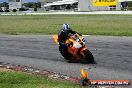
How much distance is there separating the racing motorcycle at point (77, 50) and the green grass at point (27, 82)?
3.28 metres

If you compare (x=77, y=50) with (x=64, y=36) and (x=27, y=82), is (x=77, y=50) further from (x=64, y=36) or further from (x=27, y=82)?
(x=27, y=82)

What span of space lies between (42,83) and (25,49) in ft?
30.3

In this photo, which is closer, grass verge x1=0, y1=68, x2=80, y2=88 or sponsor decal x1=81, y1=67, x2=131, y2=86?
grass verge x1=0, y1=68, x2=80, y2=88

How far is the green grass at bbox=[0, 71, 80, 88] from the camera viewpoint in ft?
31.1

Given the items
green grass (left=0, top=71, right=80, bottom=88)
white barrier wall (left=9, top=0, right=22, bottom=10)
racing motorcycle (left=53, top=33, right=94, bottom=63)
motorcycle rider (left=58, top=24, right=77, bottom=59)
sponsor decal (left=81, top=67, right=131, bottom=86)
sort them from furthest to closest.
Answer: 1. white barrier wall (left=9, top=0, right=22, bottom=10)
2. motorcycle rider (left=58, top=24, right=77, bottom=59)
3. racing motorcycle (left=53, top=33, right=94, bottom=63)
4. sponsor decal (left=81, top=67, right=131, bottom=86)
5. green grass (left=0, top=71, right=80, bottom=88)

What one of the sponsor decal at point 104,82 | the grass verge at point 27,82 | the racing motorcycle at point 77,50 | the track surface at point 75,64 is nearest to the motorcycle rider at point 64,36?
the racing motorcycle at point 77,50

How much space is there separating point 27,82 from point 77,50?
174 inches

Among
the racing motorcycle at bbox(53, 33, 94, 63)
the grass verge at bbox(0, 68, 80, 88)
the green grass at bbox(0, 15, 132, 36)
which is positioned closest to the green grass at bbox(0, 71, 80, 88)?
the grass verge at bbox(0, 68, 80, 88)

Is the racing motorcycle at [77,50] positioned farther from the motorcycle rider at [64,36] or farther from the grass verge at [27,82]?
the grass verge at [27,82]

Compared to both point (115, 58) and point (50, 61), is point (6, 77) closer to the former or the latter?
point (50, 61)

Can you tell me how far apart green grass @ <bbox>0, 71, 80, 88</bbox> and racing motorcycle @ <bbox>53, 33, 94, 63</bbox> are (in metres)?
3.28

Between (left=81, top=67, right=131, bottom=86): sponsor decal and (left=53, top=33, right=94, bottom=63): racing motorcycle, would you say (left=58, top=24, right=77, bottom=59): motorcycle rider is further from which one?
(left=81, top=67, right=131, bottom=86): sponsor decal

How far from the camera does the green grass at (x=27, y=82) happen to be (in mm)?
9478

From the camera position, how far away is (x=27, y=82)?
9977 millimetres
